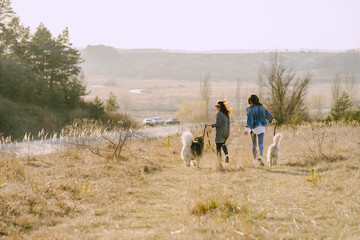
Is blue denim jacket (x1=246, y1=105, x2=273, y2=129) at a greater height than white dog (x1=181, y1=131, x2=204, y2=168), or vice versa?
blue denim jacket (x1=246, y1=105, x2=273, y2=129)

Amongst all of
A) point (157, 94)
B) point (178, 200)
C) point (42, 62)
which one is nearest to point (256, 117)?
point (178, 200)

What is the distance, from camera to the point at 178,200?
23.3 feet

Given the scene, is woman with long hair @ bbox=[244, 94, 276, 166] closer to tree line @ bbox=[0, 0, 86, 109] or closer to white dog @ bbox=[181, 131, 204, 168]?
white dog @ bbox=[181, 131, 204, 168]

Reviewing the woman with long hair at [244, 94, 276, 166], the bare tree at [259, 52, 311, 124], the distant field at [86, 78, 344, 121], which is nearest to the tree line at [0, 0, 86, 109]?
the bare tree at [259, 52, 311, 124]

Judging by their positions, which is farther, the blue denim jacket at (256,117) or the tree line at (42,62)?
the tree line at (42,62)

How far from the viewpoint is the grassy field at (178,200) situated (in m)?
4.91

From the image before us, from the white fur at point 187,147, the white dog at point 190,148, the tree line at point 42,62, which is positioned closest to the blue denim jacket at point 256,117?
the white dog at point 190,148

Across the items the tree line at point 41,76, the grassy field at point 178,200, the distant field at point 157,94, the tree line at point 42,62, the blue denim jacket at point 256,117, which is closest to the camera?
the grassy field at point 178,200

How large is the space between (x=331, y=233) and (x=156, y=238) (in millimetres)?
2461

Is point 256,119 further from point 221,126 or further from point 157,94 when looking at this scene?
point 157,94

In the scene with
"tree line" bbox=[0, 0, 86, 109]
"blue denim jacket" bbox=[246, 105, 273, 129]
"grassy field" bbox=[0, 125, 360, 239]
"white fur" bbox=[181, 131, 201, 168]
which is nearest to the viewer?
"grassy field" bbox=[0, 125, 360, 239]

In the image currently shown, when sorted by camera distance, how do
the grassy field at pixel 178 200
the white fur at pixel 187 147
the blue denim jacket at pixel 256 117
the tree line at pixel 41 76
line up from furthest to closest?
1. the tree line at pixel 41 76
2. the white fur at pixel 187 147
3. the blue denim jacket at pixel 256 117
4. the grassy field at pixel 178 200

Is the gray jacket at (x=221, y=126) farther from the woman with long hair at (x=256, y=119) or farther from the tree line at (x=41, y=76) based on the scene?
the tree line at (x=41, y=76)

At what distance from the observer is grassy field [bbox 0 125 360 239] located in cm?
491
